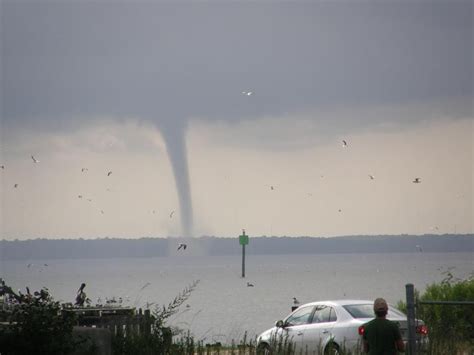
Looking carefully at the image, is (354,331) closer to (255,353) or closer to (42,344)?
(255,353)

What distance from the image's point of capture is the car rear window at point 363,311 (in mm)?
22469

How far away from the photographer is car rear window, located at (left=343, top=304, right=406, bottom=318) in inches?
885

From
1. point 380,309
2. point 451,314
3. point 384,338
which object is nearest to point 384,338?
point 384,338

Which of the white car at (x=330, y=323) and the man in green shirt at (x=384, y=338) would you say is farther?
the white car at (x=330, y=323)

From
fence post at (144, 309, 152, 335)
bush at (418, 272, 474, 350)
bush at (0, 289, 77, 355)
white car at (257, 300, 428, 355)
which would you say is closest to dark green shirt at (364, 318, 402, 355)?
bush at (0, 289, 77, 355)

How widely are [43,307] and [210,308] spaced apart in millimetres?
87757

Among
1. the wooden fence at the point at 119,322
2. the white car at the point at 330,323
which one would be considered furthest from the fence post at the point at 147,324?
the white car at the point at 330,323

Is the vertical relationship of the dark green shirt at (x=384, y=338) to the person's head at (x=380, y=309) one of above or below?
below

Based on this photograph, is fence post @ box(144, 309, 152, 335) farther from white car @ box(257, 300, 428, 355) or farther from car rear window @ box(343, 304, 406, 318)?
car rear window @ box(343, 304, 406, 318)

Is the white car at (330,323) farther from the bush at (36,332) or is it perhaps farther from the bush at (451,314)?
the bush at (36,332)

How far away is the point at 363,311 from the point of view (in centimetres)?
2270

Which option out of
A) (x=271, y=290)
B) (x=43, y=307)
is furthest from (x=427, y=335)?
(x=271, y=290)

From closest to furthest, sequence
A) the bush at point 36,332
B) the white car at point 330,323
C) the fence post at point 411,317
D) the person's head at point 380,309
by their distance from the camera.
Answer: the person's head at point 380,309
the fence post at point 411,317
the bush at point 36,332
the white car at point 330,323

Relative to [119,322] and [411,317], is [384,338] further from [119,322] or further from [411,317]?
[119,322]
